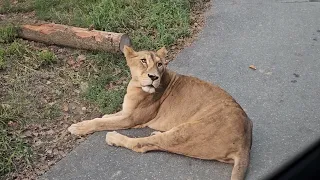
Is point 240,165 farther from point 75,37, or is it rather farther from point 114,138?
point 75,37

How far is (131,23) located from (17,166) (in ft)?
9.77

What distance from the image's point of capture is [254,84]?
17.0 ft

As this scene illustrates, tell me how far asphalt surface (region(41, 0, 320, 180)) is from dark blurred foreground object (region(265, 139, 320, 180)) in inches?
103

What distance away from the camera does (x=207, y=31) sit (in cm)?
648

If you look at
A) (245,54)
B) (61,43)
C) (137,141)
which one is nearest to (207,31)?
(245,54)

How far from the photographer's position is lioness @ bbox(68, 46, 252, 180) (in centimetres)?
362

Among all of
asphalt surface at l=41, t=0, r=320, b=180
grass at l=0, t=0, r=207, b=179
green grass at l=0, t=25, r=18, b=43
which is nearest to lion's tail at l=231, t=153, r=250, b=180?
asphalt surface at l=41, t=0, r=320, b=180

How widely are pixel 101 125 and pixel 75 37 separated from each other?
1791 mm

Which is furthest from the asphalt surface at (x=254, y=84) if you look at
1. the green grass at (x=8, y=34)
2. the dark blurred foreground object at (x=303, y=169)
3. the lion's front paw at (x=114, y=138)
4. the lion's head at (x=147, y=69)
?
the dark blurred foreground object at (x=303, y=169)

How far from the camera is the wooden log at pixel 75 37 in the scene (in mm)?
5480

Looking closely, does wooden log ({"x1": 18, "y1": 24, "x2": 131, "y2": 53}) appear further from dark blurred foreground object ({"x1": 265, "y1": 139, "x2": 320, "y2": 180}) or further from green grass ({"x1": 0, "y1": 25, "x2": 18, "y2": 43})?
dark blurred foreground object ({"x1": 265, "y1": 139, "x2": 320, "y2": 180})

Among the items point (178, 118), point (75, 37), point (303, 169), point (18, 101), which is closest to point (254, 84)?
point (178, 118)

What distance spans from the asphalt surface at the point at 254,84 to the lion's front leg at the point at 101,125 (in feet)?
0.25

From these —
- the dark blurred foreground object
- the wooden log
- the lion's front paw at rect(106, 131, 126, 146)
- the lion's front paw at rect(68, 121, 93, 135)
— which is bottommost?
the lion's front paw at rect(68, 121, 93, 135)
